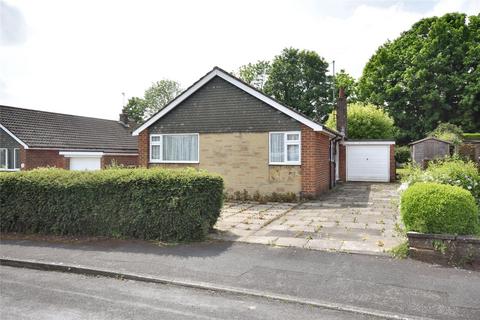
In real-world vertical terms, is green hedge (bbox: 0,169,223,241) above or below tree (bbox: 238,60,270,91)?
below

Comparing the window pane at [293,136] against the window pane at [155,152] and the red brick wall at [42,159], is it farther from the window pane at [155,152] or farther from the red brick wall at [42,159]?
the red brick wall at [42,159]

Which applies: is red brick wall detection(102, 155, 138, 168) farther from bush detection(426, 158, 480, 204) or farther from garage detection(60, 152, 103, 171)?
bush detection(426, 158, 480, 204)

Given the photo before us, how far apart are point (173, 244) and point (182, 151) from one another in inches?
338

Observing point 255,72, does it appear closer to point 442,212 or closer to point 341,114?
point 341,114

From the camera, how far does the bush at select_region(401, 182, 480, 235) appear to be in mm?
6258

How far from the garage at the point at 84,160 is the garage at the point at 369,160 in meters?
16.7

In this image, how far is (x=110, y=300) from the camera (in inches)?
193

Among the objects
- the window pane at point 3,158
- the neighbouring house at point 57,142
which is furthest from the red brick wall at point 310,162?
the window pane at point 3,158

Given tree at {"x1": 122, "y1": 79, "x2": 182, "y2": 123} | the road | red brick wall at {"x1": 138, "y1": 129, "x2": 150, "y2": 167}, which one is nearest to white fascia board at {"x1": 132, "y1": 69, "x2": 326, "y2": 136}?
red brick wall at {"x1": 138, "y1": 129, "x2": 150, "y2": 167}

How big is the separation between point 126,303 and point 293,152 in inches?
396

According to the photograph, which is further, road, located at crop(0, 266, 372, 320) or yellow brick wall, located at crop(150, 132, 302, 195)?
yellow brick wall, located at crop(150, 132, 302, 195)

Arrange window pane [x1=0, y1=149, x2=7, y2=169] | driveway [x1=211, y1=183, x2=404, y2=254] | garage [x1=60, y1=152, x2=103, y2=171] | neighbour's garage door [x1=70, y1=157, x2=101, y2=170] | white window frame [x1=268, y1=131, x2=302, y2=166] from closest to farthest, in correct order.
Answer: driveway [x1=211, y1=183, x2=404, y2=254] < white window frame [x1=268, y1=131, x2=302, y2=166] < window pane [x1=0, y1=149, x2=7, y2=169] < garage [x1=60, y1=152, x2=103, y2=171] < neighbour's garage door [x1=70, y1=157, x2=101, y2=170]

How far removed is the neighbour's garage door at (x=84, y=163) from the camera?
81.7 feet

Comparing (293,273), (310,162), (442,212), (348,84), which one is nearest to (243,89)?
(310,162)
